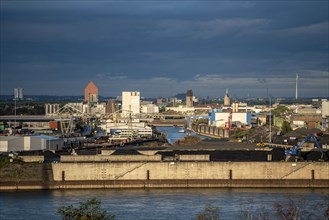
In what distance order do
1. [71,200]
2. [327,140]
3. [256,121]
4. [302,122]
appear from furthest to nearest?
[256,121] < [302,122] < [327,140] < [71,200]

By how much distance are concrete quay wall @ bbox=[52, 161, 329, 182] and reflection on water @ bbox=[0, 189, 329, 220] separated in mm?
846

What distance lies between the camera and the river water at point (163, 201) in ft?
68.1

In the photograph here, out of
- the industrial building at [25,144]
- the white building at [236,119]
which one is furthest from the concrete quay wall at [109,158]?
the white building at [236,119]

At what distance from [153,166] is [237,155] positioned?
455 centimetres

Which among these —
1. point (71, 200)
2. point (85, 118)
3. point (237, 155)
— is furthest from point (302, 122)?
point (71, 200)

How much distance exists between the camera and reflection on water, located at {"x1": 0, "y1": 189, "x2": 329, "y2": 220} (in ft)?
69.4

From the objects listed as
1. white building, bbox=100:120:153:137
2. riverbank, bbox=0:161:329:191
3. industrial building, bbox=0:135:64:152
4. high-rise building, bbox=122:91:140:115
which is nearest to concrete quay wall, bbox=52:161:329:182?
riverbank, bbox=0:161:329:191

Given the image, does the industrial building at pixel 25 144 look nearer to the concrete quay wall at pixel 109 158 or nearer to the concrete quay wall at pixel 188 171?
the concrete quay wall at pixel 109 158

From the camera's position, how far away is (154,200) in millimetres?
23562

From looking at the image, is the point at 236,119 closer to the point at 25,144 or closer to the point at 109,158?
the point at 25,144

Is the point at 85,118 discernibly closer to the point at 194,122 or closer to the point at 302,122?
the point at 194,122

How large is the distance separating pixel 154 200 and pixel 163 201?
1.17ft

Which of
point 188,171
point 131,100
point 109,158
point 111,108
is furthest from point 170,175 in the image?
point 111,108

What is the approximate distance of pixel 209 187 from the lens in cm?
2672
